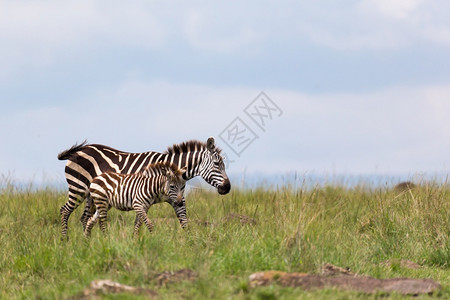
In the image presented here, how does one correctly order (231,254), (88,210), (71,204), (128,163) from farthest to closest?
(71,204) → (88,210) → (128,163) → (231,254)

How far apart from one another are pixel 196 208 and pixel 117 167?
2640 millimetres

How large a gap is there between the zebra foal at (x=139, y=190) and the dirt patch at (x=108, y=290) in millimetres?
3853

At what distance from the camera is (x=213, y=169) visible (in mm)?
11680

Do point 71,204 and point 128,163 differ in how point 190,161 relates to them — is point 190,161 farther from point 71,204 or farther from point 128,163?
point 71,204

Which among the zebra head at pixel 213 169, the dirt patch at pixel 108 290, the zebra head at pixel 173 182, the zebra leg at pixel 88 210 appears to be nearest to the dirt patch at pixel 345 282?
the dirt patch at pixel 108 290

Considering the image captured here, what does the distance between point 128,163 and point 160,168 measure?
1.46 meters

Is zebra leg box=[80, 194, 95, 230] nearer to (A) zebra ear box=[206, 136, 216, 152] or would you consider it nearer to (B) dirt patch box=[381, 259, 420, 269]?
(A) zebra ear box=[206, 136, 216, 152]

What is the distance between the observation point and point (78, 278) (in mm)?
7305

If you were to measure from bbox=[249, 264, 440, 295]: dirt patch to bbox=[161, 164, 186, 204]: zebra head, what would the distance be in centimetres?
387

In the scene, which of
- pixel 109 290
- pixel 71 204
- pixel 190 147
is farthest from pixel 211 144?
pixel 109 290

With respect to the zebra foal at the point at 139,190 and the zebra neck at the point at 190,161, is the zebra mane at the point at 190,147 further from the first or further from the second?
the zebra foal at the point at 139,190

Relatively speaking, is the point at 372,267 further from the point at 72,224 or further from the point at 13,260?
the point at 72,224

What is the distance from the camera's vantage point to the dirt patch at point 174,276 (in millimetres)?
6673

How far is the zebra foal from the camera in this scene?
10461 mm
